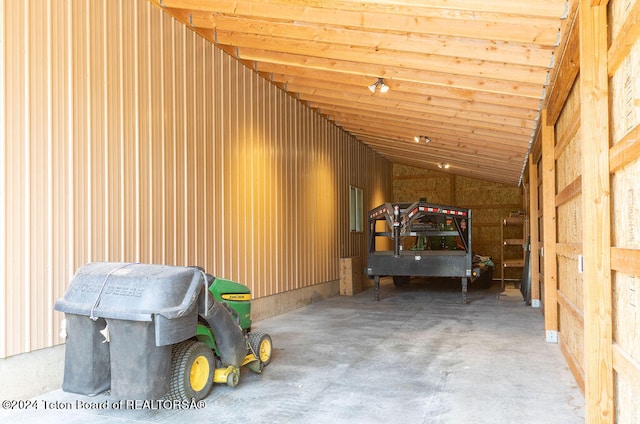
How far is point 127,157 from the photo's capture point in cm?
523

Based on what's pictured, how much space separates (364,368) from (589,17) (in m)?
3.56

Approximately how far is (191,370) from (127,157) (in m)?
2.51

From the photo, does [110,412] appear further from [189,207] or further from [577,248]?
[577,248]

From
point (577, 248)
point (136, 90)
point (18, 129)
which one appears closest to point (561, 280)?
point (577, 248)

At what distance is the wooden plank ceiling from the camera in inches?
177

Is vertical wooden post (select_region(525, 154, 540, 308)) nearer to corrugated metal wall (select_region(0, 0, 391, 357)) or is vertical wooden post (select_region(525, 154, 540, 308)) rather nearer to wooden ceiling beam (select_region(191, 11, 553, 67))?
corrugated metal wall (select_region(0, 0, 391, 357))

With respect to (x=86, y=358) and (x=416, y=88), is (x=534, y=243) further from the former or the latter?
(x=86, y=358)

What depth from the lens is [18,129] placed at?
4.05 meters

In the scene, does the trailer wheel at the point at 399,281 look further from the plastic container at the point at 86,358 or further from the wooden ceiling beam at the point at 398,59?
the plastic container at the point at 86,358

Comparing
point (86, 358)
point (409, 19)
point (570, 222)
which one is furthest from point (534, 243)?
point (86, 358)

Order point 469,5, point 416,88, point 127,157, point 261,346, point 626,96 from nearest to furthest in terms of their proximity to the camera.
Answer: point 626,96, point 469,5, point 261,346, point 127,157, point 416,88

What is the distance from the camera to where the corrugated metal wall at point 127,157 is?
161 inches

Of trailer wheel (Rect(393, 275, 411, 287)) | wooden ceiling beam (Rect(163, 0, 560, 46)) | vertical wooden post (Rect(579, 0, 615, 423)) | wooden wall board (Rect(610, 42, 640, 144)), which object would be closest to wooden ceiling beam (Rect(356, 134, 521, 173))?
trailer wheel (Rect(393, 275, 411, 287))

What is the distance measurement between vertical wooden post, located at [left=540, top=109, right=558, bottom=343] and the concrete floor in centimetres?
31
